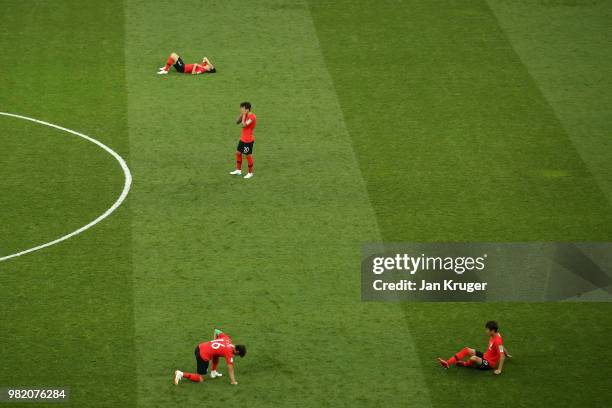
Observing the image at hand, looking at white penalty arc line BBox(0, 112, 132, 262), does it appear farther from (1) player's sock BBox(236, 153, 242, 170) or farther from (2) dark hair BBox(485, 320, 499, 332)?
(2) dark hair BBox(485, 320, 499, 332)

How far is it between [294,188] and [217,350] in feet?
24.4

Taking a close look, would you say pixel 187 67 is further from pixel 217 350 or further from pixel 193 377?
pixel 193 377

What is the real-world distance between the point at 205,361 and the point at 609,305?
7.97 m

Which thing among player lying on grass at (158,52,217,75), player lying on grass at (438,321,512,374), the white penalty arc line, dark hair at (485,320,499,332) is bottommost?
player lying on grass at (438,321,512,374)

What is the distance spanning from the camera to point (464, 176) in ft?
86.8

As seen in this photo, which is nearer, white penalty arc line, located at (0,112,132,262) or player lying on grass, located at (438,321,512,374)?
player lying on grass, located at (438,321,512,374)

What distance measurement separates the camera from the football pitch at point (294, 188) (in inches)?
771

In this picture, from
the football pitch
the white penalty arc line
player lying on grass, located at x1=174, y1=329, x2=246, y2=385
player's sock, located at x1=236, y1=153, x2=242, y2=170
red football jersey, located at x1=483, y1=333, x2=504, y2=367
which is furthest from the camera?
player's sock, located at x1=236, y1=153, x2=242, y2=170

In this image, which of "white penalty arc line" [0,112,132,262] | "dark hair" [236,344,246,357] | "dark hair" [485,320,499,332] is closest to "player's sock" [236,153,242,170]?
"white penalty arc line" [0,112,132,262]

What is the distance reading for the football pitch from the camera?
1959 centimetres

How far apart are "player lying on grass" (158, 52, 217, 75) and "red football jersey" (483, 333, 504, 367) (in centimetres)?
1440

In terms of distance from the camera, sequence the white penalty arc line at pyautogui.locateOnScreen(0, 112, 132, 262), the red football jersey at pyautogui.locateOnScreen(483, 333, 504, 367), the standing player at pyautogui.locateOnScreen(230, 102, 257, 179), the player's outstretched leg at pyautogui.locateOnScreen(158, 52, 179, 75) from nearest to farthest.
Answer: the red football jersey at pyautogui.locateOnScreen(483, 333, 504, 367) → the white penalty arc line at pyautogui.locateOnScreen(0, 112, 132, 262) → the standing player at pyautogui.locateOnScreen(230, 102, 257, 179) → the player's outstretched leg at pyautogui.locateOnScreen(158, 52, 179, 75)

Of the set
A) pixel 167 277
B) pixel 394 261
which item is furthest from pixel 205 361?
pixel 394 261

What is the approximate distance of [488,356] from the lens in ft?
64.4
